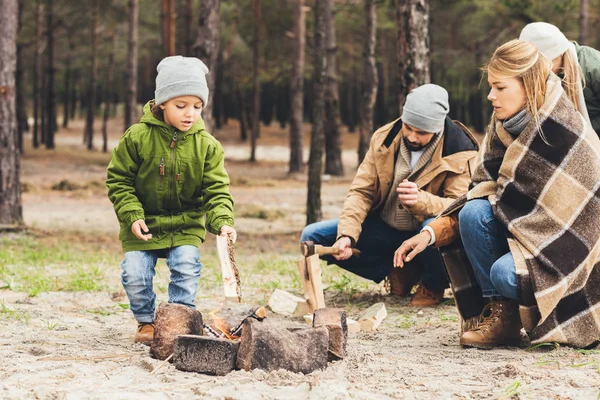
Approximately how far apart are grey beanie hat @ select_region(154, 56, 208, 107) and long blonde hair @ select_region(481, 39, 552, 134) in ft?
5.02

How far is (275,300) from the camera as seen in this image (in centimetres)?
589

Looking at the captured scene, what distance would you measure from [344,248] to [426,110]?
1.02m

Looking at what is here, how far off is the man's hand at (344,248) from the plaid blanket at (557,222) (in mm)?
1316

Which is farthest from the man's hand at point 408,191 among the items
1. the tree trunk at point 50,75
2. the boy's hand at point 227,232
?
the tree trunk at point 50,75

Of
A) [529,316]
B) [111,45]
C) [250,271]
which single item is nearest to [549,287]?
[529,316]

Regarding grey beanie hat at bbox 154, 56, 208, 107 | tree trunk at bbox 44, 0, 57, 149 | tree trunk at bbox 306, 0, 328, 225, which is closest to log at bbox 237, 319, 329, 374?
grey beanie hat at bbox 154, 56, 208, 107

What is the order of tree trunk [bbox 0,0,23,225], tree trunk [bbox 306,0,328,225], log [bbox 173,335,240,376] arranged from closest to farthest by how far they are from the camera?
1. log [bbox 173,335,240,376]
2. tree trunk [bbox 0,0,23,225]
3. tree trunk [bbox 306,0,328,225]

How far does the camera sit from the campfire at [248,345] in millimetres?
3736

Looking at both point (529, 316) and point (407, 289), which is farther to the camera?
point (407, 289)

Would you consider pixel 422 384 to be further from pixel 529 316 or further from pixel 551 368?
pixel 529 316

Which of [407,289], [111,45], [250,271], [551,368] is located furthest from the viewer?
[111,45]

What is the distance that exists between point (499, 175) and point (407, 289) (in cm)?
196

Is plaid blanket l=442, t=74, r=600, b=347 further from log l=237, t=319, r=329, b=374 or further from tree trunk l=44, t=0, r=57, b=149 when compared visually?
tree trunk l=44, t=0, r=57, b=149

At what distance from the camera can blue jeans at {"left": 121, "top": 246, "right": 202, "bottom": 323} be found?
14.8ft
